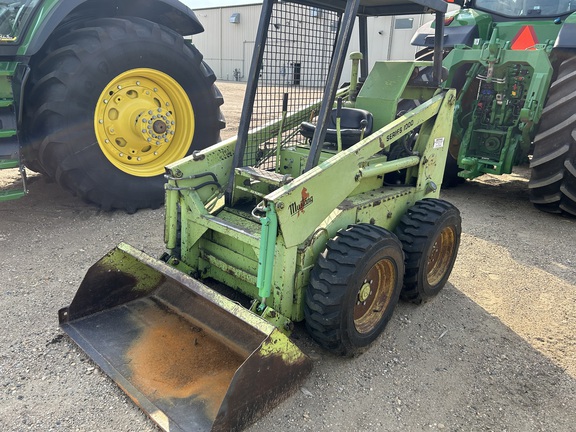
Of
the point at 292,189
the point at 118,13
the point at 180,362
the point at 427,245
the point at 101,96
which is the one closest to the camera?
the point at 292,189

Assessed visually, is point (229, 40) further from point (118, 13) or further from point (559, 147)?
point (559, 147)

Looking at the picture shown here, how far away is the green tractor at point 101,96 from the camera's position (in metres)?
3.96

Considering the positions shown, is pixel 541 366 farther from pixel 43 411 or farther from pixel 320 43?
pixel 43 411

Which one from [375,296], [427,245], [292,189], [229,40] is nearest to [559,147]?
[427,245]

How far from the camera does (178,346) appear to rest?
265 cm

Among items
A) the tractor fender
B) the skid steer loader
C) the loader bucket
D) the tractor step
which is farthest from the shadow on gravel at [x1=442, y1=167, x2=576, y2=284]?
the tractor fender

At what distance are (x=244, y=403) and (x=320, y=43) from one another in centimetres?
236

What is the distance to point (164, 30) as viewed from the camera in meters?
4.61

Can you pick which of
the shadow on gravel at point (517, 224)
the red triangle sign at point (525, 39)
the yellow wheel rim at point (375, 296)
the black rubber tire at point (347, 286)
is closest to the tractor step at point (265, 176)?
the black rubber tire at point (347, 286)

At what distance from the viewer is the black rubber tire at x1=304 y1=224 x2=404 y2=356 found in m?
2.48

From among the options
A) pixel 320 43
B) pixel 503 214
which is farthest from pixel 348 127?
pixel 503 214

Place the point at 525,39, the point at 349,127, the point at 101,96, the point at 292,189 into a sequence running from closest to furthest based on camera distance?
the point at 292,189, the point at 349,127, the point at 101,96, the point at 525,39

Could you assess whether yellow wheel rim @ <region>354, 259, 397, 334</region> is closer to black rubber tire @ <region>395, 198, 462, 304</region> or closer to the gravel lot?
the gravel lot

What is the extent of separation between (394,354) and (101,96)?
3215 millimetres
